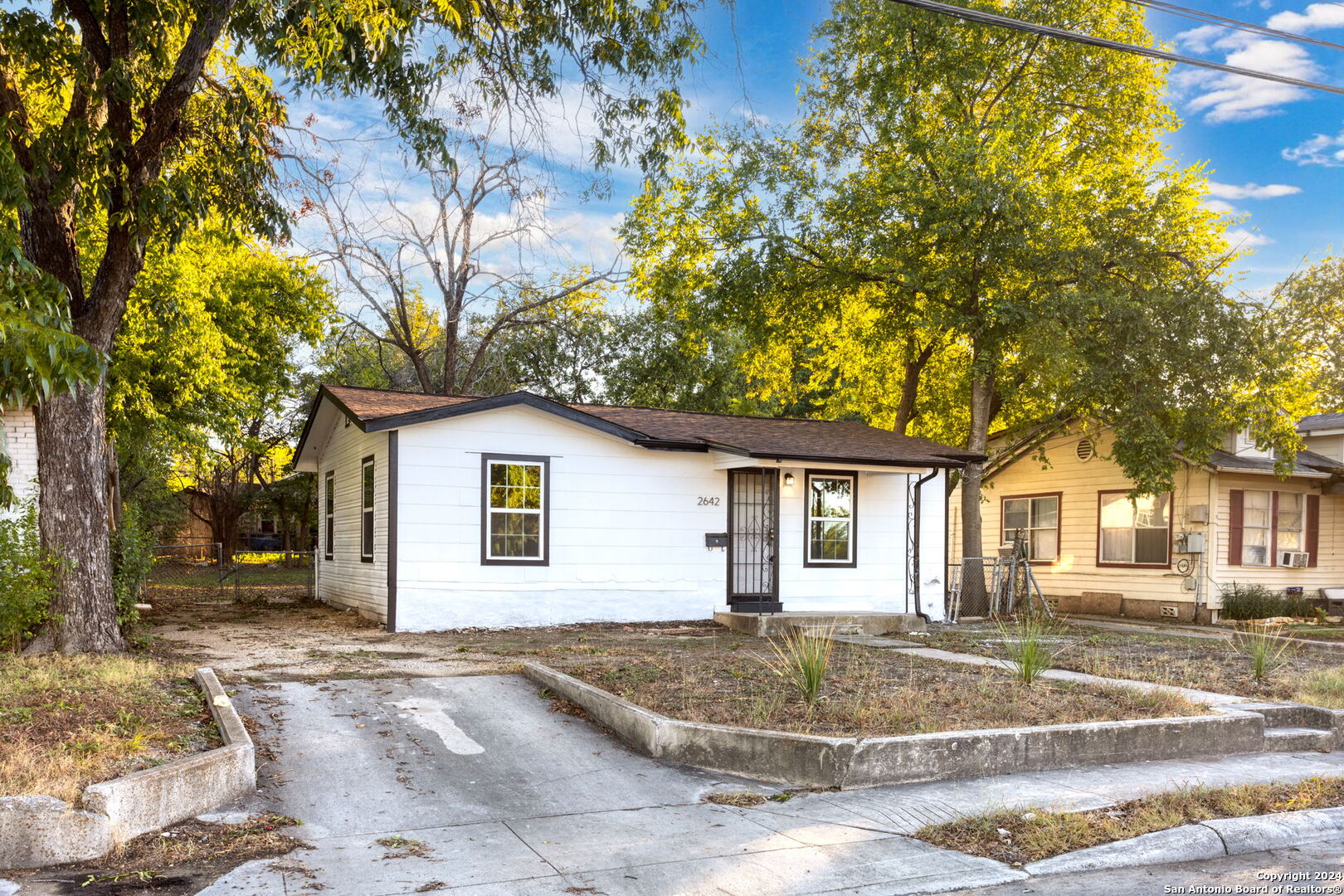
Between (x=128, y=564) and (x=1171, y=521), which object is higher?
(x=1171, y=521)

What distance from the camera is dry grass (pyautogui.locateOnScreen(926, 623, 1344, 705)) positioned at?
31.0 feet

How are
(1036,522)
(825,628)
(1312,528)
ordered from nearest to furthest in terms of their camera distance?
(825,628), (1312,528), (1036,522)

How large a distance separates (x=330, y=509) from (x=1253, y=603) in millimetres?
17456

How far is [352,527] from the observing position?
16.3 m

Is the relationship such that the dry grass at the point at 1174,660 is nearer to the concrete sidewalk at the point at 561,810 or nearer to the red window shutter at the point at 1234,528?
the concrete sidewalk at the point at 561,810

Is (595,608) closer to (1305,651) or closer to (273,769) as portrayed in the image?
(273,769)

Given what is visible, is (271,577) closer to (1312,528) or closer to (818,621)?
(818,621)

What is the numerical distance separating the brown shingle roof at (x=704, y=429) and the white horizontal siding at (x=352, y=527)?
2.34 feet

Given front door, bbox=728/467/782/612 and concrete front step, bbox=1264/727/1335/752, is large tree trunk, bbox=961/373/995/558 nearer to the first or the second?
front door, bbox=728/467/782/612

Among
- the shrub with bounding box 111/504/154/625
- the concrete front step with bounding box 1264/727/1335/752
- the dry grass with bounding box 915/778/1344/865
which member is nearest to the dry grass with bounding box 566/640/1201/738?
the concrete front step with bounding box 1264/727/1335/752

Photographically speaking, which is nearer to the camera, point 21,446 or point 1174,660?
point 1174,660

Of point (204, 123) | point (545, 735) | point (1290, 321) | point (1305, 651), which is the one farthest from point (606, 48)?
point (1290, 321)

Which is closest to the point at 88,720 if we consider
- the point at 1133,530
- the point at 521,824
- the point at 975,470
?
the point at 521,824

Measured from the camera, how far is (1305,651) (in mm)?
13297
